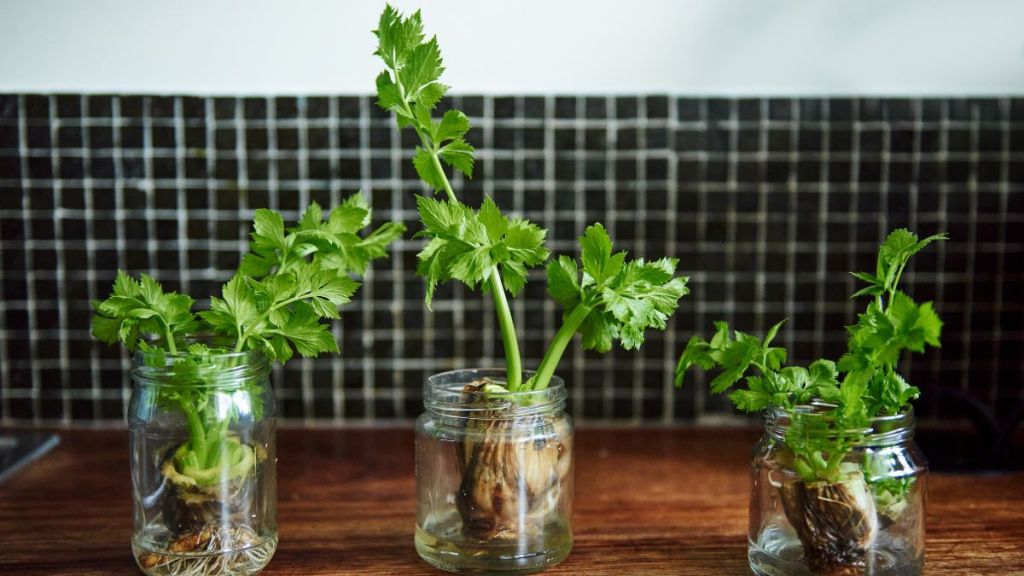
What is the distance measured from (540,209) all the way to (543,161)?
2.5 inches

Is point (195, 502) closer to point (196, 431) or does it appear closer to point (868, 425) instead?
point (196, 431)

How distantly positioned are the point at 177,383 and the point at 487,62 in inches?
25.4

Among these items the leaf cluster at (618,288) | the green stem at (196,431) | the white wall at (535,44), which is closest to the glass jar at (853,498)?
the leaf cluster at (618,288)

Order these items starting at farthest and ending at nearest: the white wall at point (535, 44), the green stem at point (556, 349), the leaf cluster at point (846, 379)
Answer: the white wall at point (535, 44) < the green stem at point (556, 349) < the leaf cluster at point (846, 379)

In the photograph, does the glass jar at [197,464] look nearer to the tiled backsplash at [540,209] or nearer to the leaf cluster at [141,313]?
the leaf cluster at [141,313]

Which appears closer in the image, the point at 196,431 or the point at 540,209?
the point at 196,431

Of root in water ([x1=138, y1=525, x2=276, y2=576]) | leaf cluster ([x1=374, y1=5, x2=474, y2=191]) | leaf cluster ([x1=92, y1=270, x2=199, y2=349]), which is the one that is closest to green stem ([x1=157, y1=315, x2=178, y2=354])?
leaf cluster ([x1=92, y1=270, x2=199, y2=349])

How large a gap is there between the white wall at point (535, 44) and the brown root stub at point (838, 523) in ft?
2.14

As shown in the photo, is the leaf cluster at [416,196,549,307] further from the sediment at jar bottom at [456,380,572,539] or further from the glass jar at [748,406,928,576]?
the glass jar at [748,406,928,576]

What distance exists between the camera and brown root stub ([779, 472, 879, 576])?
0.72 metres

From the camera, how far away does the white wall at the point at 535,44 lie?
1201 millimetres

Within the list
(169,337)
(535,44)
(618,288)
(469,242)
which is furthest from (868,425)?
(535,44)

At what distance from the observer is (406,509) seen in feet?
3.15

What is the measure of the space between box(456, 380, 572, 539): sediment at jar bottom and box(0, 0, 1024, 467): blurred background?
0.47 m
